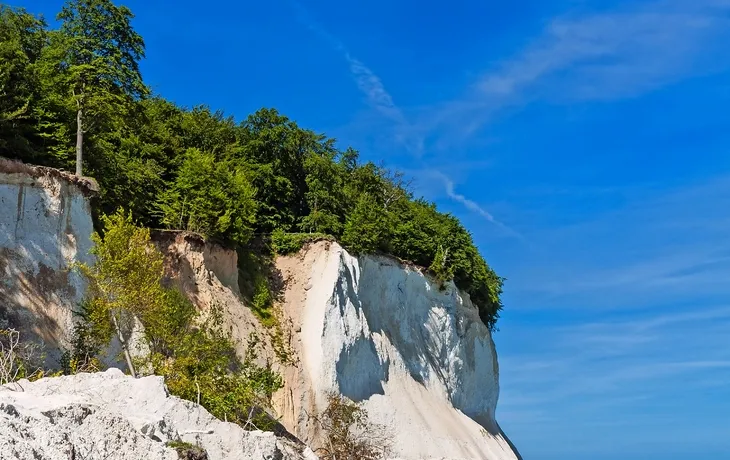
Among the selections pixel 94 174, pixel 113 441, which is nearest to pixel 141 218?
pixel 94 174

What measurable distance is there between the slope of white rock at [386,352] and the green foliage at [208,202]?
15.9ft

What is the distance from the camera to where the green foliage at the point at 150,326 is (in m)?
25.7

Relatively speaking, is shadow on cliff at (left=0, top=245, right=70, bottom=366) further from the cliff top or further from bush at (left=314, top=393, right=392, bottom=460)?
bush at (left=314, top=393, right=392, bottom=460)

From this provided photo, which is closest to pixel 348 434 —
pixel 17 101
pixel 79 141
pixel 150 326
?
pixel 150 326

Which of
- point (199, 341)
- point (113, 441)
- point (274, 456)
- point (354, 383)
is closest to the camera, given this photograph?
point (113, 441)

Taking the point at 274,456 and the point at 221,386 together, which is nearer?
the point at 274,456

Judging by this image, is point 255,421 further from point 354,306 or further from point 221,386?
point 354,306

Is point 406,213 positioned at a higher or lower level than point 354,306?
higher

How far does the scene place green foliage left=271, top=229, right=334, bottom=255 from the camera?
137 feet

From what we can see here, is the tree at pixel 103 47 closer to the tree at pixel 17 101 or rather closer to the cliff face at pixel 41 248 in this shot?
the tree at pixel 17 101

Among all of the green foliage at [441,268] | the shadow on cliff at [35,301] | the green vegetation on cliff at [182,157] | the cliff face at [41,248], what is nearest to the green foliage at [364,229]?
the green vegetation on cliff at [182,157]

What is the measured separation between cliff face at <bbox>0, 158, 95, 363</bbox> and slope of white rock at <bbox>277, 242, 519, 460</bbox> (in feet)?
39.1

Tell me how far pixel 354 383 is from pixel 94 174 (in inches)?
604

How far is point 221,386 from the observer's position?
2797cm
